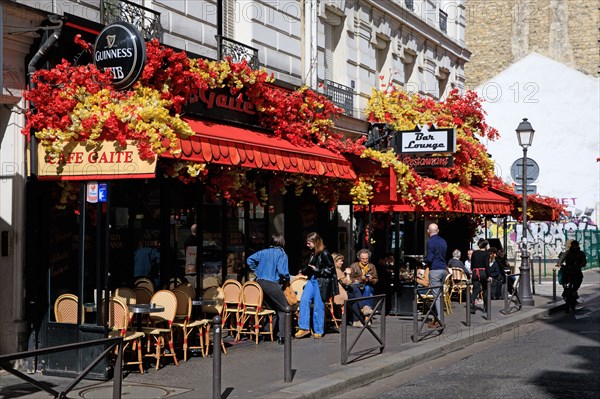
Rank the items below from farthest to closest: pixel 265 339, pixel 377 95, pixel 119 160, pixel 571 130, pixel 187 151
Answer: pixel 571 130 → pixel 377 95 → pixel 265 339 → pixel 187 151 → pixel 119 160

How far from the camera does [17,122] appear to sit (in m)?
9.73

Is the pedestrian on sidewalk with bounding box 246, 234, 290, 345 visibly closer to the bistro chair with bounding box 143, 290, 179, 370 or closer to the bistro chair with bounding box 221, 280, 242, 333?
the bistro chair with bounding box 221, 280, 242, 333

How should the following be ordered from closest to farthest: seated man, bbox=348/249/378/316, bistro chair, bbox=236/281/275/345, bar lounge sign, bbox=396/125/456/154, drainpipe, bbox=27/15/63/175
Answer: drainpipe, bbox=27/15/63/175, bistro chair, bbox=236/281/275/345, seated man, bbox=348/249/378/316, bar lounge sign, bbox=396/125/456/154

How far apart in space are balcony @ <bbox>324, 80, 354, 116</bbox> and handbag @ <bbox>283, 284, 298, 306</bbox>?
5.69 metres

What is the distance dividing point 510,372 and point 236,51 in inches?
280

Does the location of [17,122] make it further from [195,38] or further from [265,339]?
[265,339]

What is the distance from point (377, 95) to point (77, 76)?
1156cm

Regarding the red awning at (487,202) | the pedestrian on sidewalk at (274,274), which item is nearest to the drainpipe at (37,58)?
the pedestrian on sidewalk at (274,274)

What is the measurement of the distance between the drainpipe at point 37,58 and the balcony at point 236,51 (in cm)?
435

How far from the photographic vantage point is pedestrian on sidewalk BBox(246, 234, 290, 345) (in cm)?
1237

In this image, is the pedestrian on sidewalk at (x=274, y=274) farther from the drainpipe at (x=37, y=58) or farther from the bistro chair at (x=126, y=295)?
the drainpipe at (x=37, y=58)

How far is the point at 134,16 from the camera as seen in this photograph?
11625 mm

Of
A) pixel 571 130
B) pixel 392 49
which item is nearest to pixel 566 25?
pixel 571 130

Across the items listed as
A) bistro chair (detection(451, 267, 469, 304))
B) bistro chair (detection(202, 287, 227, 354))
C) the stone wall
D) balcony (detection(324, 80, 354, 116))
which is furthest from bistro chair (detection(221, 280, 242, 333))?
the stone wall
